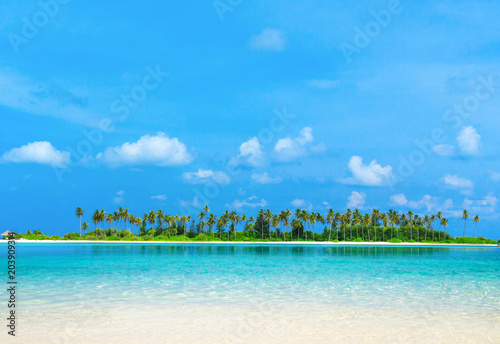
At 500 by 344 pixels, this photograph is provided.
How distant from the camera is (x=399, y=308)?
17.2 m

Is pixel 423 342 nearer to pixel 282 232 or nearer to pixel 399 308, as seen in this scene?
pixel 399 308

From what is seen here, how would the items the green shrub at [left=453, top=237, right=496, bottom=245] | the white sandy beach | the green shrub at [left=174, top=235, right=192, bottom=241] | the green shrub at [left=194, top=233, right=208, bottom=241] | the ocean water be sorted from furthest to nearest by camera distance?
the green shrub at [left=453, top=237, right=496, bottom=245] → the green shrub at [left=194, top=233, right=208, bottom=241] → the green shrub at [left=174, top=235, right=192, bottom=241] → the ocean water → the white sandy beach

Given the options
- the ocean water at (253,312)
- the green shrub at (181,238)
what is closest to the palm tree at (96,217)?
the green shrub at (181,238)

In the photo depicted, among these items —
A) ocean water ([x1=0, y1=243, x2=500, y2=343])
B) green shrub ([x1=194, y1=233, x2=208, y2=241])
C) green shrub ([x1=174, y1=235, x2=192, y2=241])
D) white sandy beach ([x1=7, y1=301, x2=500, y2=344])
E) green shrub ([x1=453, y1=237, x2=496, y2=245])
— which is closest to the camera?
white sandy beach ([x1=7, y1=301, x2=500, y2=344])

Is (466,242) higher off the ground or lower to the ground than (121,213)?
lower

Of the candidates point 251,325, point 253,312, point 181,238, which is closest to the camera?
point 251,325

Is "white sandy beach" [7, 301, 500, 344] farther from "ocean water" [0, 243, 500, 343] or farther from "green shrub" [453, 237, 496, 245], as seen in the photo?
"green shrub" [453, 237, 496, 245]

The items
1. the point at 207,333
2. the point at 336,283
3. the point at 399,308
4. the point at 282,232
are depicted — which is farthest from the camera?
the point at 282,232

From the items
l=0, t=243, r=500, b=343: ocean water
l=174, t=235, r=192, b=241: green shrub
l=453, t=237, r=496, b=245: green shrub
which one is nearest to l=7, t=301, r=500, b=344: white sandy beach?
l=0, t=243, r=500, b=343: ocean water

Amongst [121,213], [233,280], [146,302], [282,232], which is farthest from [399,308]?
[121,213]

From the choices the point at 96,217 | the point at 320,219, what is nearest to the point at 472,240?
the point at 320,219

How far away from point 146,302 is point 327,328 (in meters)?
8.57

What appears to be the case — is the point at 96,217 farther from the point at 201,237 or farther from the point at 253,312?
the point at 253,312

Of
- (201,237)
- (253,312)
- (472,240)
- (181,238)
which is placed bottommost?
(472,240)
